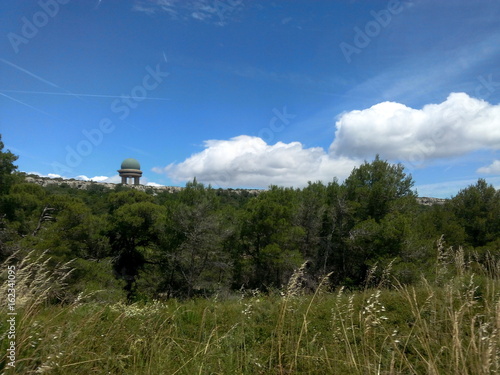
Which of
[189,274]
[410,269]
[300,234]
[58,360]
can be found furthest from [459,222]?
[58,360]

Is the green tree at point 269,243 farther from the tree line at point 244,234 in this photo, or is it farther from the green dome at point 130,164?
the green dome at point 130,164

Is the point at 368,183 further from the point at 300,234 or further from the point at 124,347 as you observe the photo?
the point at 124,347

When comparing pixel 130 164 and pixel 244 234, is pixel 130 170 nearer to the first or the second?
pixel 130 164

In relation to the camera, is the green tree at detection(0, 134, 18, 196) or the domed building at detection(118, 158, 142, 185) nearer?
the green tree at detection(0, 134, 18, 196)

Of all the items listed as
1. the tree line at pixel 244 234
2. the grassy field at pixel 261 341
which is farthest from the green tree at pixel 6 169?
the grassy field at pixel 261 341

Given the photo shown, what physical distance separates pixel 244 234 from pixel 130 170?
6664 cm

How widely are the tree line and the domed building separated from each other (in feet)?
189

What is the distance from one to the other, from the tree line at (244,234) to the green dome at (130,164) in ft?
191

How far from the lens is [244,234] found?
2381 centimetres

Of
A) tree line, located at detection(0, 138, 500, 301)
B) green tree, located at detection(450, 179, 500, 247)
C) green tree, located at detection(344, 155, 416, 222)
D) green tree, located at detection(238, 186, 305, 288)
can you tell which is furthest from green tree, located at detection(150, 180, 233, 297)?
green tree, located at detection(450, 179, 500, 247)

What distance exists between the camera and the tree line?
19297 mm

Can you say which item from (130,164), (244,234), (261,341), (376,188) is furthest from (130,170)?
(261,341)

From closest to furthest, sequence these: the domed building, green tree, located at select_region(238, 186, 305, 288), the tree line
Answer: the tree line, green tree, located at select_region(238, 186, 305, 288), the domed building

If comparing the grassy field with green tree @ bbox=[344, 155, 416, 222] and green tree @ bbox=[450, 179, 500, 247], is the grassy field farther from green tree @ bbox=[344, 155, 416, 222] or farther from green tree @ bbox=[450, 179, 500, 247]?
green tree @ bbox=[450, 179, 500, 247]
